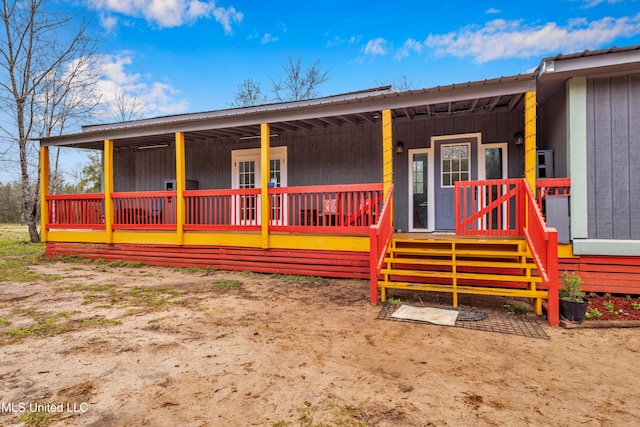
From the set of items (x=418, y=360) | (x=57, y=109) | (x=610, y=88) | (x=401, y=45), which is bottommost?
(x=418, y=360)

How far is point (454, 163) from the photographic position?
6.46 m

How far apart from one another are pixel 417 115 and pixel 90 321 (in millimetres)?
6216

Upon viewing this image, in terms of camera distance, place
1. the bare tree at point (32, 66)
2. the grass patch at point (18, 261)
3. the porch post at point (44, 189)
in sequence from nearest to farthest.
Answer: the grass patch at point (18, 261) → the porch post at point (44, 189) → the bare tree at point (32, 66)

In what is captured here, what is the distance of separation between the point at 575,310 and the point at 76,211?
9.54 meters

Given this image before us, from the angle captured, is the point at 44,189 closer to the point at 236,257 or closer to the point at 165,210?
the point at 165,210

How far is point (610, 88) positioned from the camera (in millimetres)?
4305

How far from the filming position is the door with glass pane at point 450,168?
20.8 ft

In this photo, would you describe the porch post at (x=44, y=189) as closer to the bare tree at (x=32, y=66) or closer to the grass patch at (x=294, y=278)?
the bare tree at (x=32, y=66)

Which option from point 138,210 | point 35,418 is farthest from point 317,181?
point 35,418

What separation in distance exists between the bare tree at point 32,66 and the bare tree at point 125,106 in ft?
18.9

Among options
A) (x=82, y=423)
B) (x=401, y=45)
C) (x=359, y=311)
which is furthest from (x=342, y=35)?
(x=82, y=423)

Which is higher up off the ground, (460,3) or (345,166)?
(460,3)

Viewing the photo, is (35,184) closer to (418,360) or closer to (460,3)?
(418,360)

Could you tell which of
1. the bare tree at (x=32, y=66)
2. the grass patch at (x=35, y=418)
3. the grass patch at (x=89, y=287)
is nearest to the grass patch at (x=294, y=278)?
the grass patch at (x=89, y=287)
